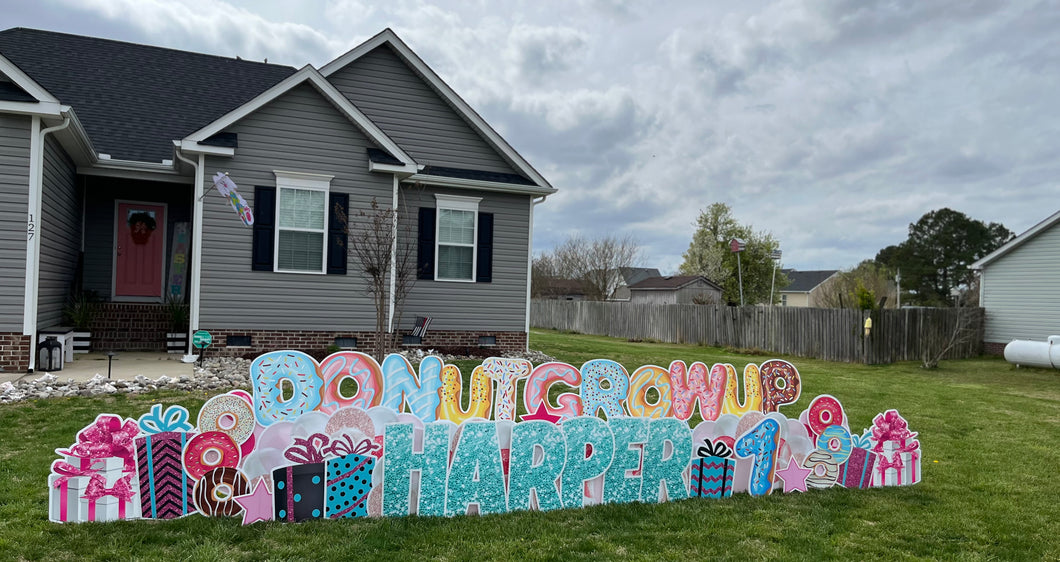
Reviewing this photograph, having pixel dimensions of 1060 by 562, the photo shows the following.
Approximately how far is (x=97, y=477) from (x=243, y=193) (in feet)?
27.3

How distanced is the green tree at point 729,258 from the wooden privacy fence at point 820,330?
59.8 ft

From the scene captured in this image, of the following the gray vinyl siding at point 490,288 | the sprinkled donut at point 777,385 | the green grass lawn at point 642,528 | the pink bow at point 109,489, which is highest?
the gray vinyl siding at point 490,288

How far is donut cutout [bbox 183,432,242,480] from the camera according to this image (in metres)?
4.17

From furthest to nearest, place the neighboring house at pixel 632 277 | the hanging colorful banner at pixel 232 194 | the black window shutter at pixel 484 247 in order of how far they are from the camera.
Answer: the neighboring house at pixel 632 277 → the black window shutter at pixel 484 247 → the hanging colorful banner at pixel 232 194

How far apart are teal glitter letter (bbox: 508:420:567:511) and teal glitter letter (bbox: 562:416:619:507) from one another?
59 mm

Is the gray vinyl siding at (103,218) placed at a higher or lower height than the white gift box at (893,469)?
higher

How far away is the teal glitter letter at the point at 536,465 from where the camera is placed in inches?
187

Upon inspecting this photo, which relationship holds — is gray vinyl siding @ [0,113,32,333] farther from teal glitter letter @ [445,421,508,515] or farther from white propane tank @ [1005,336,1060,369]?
white propane tank @ [1005,336,1060,369]

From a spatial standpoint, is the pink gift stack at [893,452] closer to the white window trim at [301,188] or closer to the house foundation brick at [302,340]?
the house foundation brick at [302,340]

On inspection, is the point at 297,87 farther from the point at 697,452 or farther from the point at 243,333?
the point at 697,452

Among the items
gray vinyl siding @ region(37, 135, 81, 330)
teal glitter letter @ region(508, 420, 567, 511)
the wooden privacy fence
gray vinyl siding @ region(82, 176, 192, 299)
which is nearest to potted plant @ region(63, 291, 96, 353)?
gray vinyl siding @ region(37, 135, 81, 330)

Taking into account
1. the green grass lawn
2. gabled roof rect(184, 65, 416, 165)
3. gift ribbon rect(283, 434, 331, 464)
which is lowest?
the green grass lawn

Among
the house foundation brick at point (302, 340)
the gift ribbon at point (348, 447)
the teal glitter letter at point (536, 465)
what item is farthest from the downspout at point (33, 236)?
the teal glitter letter at point (536, 465)

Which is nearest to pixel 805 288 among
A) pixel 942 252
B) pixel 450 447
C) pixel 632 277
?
pixel 942 252
